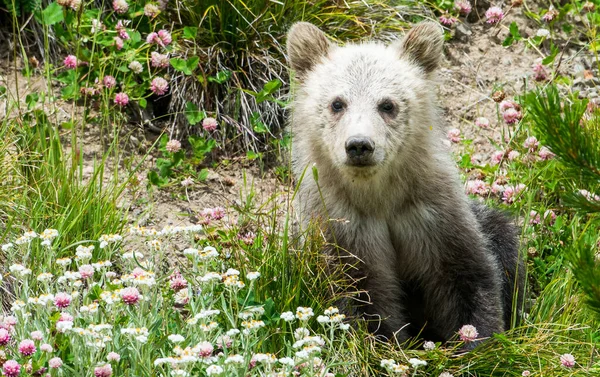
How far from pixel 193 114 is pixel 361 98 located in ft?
6.26

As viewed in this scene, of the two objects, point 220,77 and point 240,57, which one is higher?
point 240,57

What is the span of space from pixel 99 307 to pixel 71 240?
1.29 m

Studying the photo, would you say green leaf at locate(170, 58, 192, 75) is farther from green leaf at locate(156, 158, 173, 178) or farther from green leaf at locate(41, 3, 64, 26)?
green leaf at locate(41, 3, 64, 26)

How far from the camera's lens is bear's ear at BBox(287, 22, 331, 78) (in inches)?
222

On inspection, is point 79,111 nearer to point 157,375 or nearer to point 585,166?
point 157,375

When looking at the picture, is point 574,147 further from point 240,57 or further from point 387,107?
point 240,57

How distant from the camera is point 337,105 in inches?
209

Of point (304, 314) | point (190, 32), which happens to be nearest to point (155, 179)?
point (190, 32)

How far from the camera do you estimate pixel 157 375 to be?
3990mm

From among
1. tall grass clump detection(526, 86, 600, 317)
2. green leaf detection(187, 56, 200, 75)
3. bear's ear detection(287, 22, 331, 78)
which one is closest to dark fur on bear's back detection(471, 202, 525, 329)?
bear's ear detection(287, 22, 331, 78)

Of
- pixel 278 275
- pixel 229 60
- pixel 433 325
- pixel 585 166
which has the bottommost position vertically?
pixel 433 325

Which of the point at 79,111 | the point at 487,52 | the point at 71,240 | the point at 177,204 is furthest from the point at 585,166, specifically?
the point at 487,52

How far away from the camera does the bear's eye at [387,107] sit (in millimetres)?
5254

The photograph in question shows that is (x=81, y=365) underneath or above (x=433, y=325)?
above
